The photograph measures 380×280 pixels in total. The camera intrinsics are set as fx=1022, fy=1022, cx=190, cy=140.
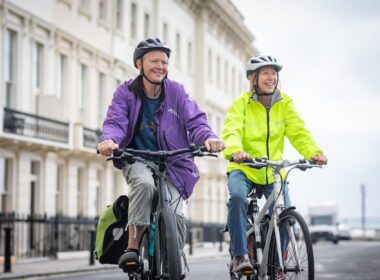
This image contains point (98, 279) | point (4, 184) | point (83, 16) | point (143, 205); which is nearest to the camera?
point (143, 205)

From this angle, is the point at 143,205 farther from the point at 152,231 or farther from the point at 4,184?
the point at 4,184

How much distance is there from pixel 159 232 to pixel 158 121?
38.6 inches

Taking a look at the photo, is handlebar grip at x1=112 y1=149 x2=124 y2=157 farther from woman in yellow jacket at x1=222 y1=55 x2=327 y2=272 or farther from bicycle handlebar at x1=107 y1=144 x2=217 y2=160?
woman in yellow jacket at x1=222 y1=55 x2=327 y2=272

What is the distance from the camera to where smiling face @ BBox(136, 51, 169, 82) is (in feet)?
25.1

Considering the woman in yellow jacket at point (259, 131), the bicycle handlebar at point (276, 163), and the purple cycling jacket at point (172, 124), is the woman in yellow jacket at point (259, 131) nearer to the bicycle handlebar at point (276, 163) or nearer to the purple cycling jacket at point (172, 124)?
the bicycle handlebar at point (276, 163)

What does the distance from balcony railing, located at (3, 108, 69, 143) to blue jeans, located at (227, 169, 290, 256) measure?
18168mm

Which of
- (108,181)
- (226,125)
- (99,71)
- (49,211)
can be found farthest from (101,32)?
(226,125)

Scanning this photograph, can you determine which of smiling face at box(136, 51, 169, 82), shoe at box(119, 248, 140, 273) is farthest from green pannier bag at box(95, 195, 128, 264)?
smiling face at box(136, 51, 169, 82)

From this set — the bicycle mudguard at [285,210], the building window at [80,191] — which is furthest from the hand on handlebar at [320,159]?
the building window at [80,191]

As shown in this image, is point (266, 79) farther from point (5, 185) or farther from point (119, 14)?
point (119, 14)

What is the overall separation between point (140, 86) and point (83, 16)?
1070 inches

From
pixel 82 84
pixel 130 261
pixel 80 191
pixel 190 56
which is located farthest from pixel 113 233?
pixel 190 56

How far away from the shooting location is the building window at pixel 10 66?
28.1m

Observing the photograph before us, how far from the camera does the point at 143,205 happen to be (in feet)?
23.6
